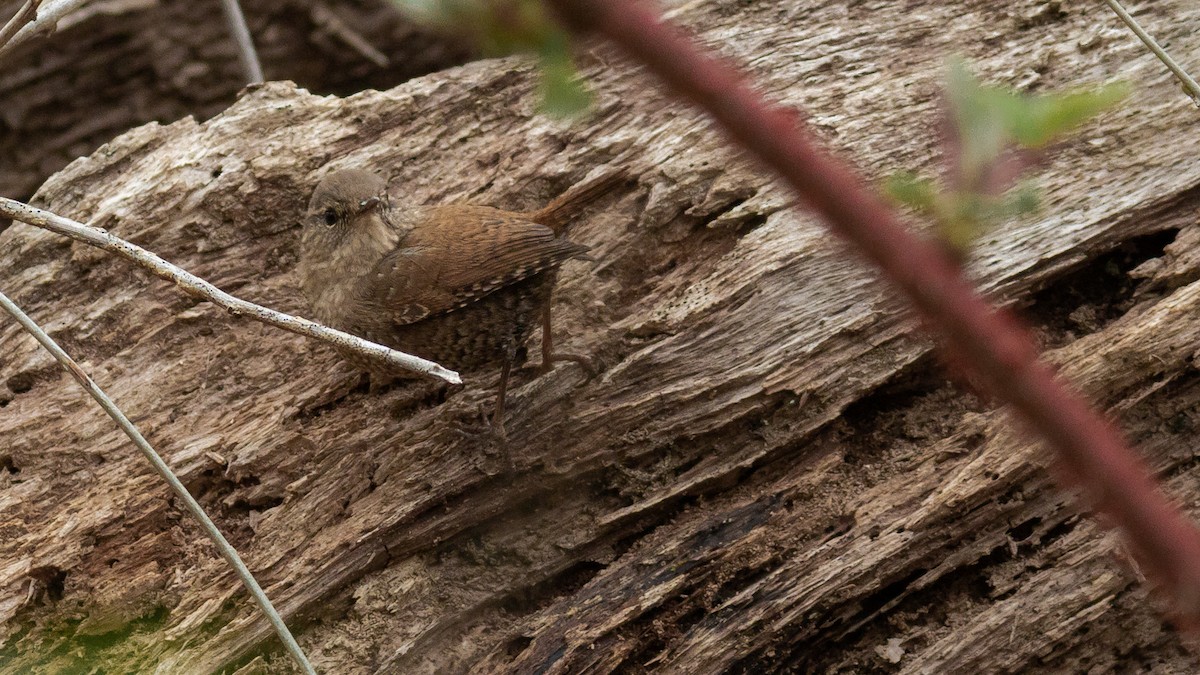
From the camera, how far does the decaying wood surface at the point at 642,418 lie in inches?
132

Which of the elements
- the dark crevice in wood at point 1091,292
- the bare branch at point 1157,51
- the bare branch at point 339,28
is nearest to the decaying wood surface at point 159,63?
the bare branch at point 339,28

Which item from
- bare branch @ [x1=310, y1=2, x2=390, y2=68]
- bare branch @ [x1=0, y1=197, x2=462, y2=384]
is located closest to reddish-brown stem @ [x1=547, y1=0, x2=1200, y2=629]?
bare branch @ [x1=0, y1=197, x2=462, y2=384]

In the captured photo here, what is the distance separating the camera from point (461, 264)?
376 centimetres

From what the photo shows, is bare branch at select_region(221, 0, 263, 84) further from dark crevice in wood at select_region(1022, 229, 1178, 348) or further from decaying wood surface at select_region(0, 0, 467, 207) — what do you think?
dark crevice in wood at select_region(1022, 229, 1178, 348)

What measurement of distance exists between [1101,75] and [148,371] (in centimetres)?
365

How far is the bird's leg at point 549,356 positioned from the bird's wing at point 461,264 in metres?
0.20

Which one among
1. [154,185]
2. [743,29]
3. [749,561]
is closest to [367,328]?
[154,185]

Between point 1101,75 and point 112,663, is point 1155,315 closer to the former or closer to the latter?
point 1101,75

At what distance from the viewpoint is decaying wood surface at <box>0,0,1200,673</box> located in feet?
11.0

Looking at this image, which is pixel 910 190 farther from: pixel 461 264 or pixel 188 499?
pixel 461 264

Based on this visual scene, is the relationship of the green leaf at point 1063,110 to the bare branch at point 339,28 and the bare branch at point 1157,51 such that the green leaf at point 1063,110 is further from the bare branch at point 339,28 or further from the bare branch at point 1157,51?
the bare branch at point 339,28

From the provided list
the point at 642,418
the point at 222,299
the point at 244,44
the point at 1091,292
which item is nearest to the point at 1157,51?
the point at 1091,292

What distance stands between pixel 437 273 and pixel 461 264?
94 mm

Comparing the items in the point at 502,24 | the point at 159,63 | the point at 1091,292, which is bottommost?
the point at 1091,292
